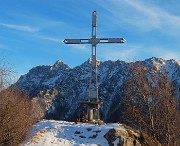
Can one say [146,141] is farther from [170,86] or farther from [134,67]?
[170,86]

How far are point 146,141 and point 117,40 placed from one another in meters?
11.7

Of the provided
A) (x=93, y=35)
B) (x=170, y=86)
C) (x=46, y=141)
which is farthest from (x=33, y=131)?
(x=170, y=86)

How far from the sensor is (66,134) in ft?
111

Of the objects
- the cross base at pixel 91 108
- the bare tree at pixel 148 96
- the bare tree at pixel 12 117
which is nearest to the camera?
the bare tree at pixel 12 117

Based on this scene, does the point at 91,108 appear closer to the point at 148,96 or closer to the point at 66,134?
the point at 148,96

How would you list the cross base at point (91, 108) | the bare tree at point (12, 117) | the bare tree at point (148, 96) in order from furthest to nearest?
the bare tree at point (148, 96)
the cross base at point (91, 108)
the bare tree at point (12, 117)

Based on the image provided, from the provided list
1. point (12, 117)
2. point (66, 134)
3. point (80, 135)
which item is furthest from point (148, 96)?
point (12, 117)

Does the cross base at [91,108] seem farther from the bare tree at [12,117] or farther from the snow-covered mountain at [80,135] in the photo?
the bare tree at [12,117]

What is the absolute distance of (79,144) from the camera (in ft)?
106

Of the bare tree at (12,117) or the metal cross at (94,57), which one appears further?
the metal cross at (94,57)

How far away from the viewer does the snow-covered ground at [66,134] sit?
31688 mm

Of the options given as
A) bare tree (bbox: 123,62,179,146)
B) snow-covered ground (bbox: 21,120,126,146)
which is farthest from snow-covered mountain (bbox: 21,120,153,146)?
bare tree (bbox: 123,62,179,146)

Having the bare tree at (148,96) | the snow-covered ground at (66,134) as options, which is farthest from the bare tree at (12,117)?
the bare tree at (148,96)

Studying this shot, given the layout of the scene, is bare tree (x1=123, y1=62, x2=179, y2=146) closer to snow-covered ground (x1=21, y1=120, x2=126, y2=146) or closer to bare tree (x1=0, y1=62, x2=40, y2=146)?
snow-covered ground (x1=21, y1=120, x2=126, y2=146)
